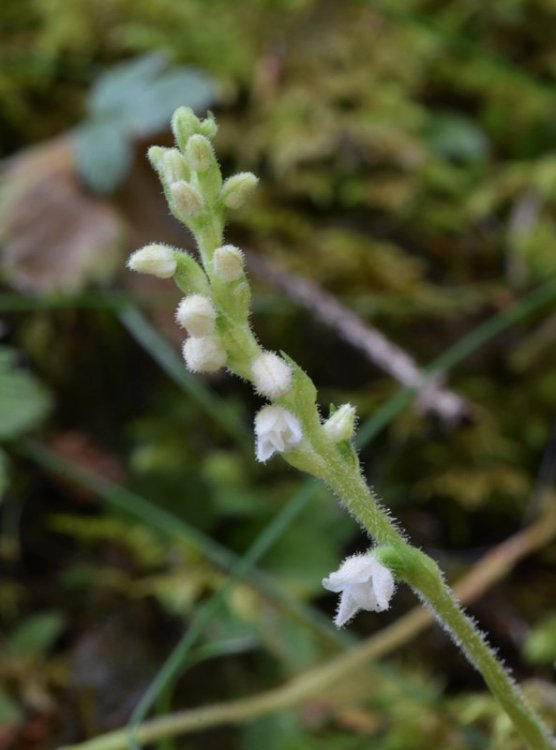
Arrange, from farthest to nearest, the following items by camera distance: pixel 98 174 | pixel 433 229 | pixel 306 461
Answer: pixel 433 229 → pixel 98 174 → pixel 306 461

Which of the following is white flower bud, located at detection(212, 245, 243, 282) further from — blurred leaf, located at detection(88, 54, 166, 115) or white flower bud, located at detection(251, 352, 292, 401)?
blurred leaf, located at detection(88, 54, 166, 115)

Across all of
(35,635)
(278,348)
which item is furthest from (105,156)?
(35,635)

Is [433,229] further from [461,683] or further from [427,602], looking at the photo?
[427,602]

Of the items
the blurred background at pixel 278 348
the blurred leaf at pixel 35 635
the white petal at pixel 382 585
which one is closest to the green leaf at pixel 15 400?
the blurred background at pixel 278 348

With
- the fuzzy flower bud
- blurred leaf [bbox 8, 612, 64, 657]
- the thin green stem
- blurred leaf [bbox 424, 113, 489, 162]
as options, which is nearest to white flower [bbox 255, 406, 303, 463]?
the thin green stem

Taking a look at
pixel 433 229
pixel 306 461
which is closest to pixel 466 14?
pixel 433 229

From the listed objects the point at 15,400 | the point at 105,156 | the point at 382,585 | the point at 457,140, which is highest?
the point at 457,140

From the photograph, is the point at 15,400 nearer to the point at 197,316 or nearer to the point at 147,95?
the point at 147,95
